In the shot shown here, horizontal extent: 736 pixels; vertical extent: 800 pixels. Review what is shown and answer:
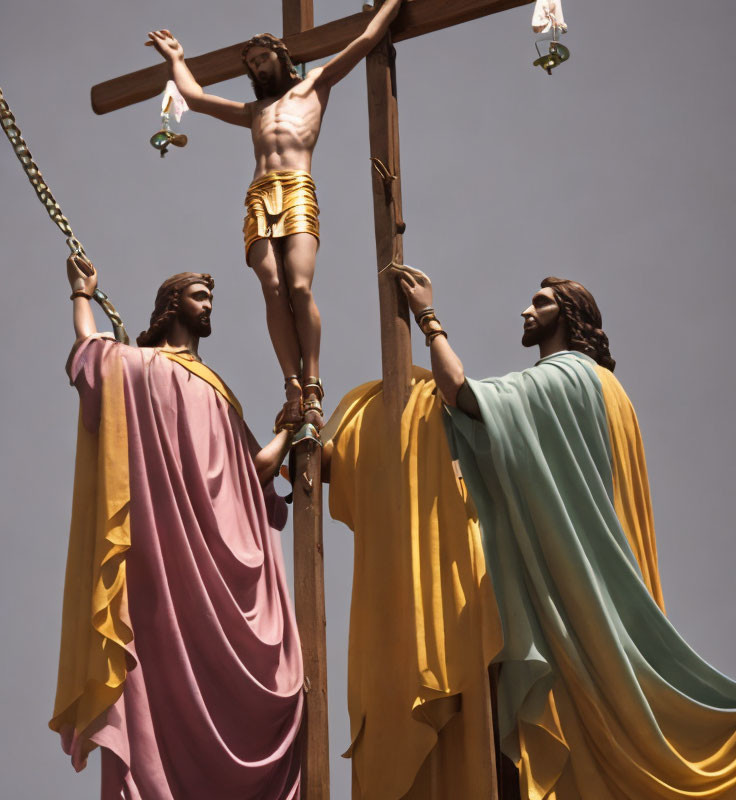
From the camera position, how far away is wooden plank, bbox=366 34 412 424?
8.73 metres

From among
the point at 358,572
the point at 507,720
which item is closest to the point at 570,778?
the point at 507,720

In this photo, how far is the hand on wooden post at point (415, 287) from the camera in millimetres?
8734

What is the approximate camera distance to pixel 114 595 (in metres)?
8.05

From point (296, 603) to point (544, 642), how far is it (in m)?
1.01

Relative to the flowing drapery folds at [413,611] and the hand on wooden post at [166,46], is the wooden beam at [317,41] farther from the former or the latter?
the flowing drapery folds at [413,611]

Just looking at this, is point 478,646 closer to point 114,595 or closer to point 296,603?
point 296,603

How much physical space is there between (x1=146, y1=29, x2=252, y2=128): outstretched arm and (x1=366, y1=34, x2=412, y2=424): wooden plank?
579 mm

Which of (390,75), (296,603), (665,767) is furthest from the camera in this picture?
(390,75)

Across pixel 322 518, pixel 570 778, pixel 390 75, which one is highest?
pixel 390 75

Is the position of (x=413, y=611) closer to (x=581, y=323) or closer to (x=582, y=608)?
(x=582, y=608)

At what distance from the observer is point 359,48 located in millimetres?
9164

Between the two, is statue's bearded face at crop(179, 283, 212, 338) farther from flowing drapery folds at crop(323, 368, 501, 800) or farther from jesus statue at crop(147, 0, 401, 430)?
flowing drapery folds at crop(323, 368, 501, 800)

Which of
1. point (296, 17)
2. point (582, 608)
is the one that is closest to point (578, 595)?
point (582, 608)

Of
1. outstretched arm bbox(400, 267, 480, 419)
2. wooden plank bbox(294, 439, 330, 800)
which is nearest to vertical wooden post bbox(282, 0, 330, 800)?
wooden plank bbox(294, 439, 330, 800)
